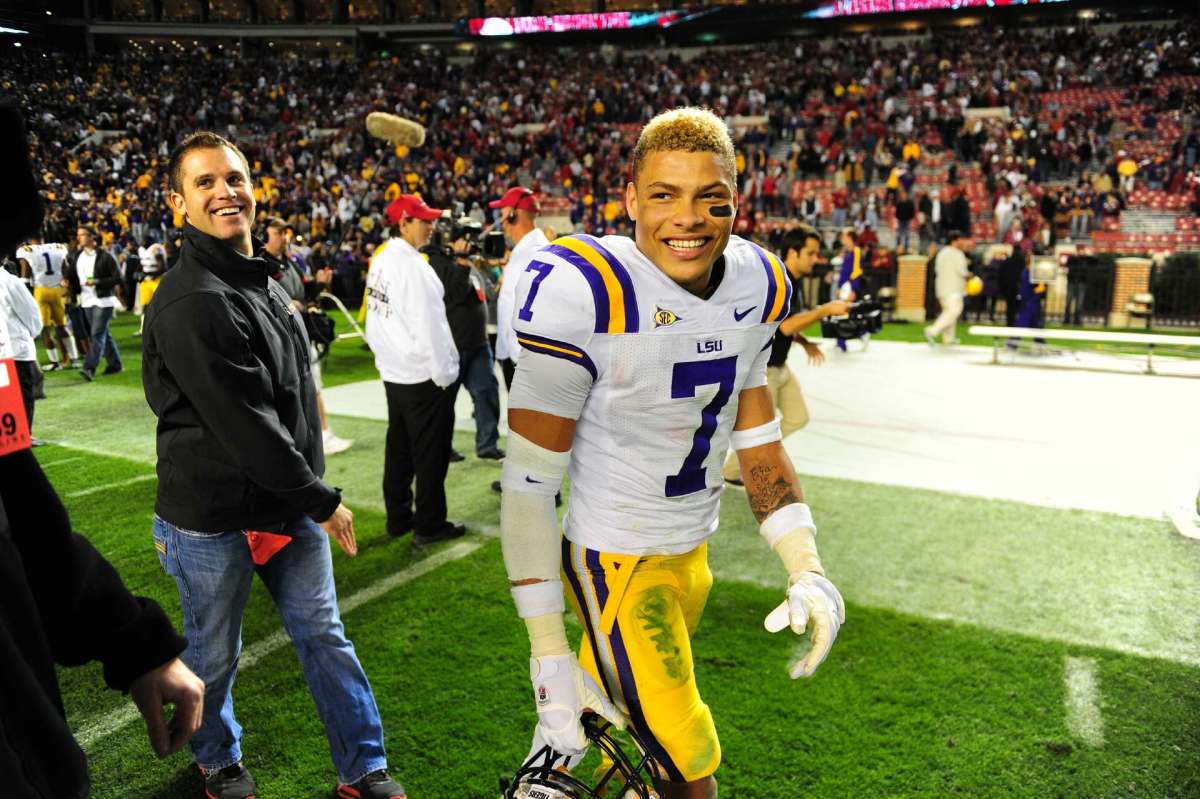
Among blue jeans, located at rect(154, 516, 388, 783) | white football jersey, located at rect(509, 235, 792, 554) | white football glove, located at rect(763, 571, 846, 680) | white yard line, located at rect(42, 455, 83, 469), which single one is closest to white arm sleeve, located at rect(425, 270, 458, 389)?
blue jeans, located at rect(154, 516, 388, 783)

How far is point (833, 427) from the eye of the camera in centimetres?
828

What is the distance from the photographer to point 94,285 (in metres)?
11.0

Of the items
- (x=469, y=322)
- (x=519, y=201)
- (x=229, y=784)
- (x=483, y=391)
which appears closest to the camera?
(x=229, y=784)

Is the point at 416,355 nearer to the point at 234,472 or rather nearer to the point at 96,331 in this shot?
the point at 234,472

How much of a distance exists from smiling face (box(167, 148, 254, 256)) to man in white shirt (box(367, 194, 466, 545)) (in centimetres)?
241

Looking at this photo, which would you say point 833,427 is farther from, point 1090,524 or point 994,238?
point 994,238

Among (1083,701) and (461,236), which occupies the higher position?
(461,236)

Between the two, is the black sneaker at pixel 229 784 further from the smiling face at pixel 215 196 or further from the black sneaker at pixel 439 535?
the black sneaker at pixel 439 535

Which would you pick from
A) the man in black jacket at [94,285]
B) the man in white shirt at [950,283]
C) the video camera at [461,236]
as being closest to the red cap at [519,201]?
the video camera at [461,236]

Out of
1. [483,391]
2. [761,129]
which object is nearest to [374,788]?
[483,391]

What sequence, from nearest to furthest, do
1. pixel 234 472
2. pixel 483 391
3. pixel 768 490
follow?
pixel 768 490 → pixel 234 472 → pixel 483 391

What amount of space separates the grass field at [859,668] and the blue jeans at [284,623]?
12.6 inches

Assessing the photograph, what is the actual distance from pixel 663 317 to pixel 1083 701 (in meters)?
2.79

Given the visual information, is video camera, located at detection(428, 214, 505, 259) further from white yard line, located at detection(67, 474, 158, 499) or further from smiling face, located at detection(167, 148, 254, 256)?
smiling face, located at detection(167, 148, 254, 256)
